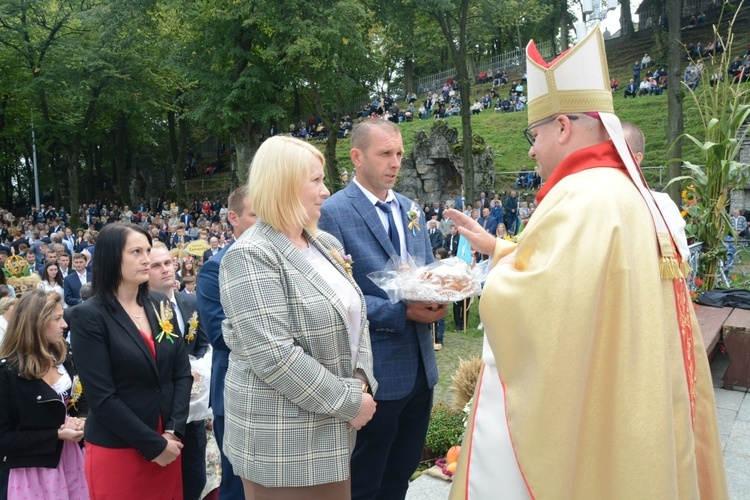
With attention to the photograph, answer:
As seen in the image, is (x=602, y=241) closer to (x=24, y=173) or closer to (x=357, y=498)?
(x=357, y=498)

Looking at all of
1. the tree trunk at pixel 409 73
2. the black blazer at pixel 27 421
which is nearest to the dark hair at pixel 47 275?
the black blazer at pixel 27 421

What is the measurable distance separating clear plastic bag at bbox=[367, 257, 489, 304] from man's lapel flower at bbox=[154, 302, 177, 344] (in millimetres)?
1127

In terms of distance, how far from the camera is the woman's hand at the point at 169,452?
2875 millimetres

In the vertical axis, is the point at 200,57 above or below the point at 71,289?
above

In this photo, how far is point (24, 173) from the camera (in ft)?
147

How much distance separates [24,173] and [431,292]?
4953 centimetres

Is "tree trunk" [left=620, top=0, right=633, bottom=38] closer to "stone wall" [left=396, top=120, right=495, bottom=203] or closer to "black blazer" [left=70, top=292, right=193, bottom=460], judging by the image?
"stone wall" [left=396, top=120, right=495, bottom=203]

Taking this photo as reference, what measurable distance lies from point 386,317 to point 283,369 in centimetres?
75

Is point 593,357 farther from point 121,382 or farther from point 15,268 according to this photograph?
point 15,268

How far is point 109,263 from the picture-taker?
302 centimetres

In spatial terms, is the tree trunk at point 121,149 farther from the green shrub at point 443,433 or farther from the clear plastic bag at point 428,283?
the clear plastic bag at point 428,283

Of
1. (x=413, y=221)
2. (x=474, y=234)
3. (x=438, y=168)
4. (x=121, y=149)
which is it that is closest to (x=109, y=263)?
(x=413, y=221)

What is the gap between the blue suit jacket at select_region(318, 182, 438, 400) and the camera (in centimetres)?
273

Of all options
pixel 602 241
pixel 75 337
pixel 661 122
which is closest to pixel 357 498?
pixel 75 337
